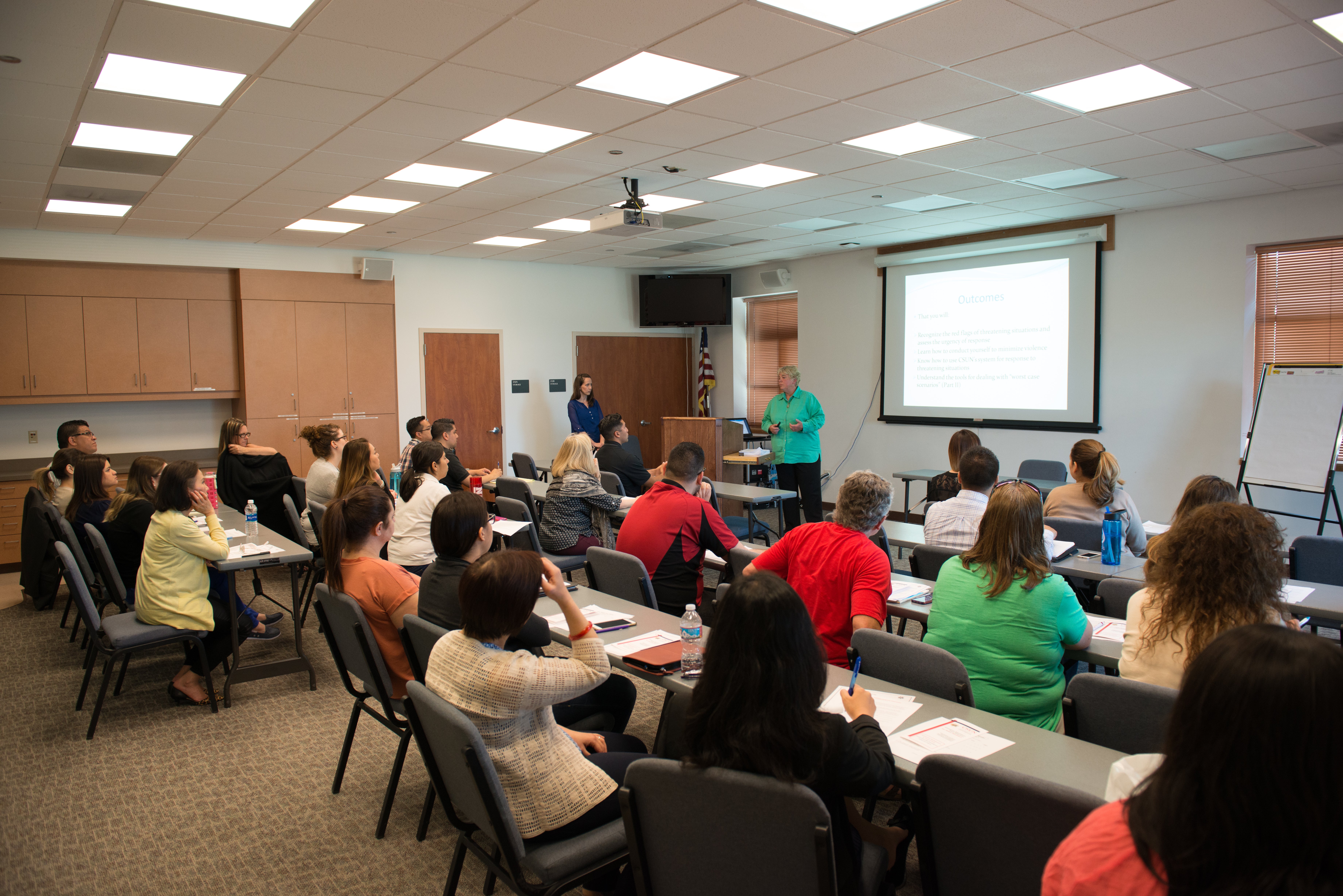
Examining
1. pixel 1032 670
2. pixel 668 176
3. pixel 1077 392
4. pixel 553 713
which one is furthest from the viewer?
pixel 1077 392

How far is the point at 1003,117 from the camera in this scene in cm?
441

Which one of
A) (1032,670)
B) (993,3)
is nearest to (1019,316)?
(993,3)

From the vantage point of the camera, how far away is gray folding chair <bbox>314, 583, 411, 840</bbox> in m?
2.80

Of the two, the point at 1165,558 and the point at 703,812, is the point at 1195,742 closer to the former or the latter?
the point at 703,812

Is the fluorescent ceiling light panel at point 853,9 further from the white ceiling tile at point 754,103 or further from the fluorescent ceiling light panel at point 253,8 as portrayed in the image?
the fluorescent ceiling light panel at point 253,8

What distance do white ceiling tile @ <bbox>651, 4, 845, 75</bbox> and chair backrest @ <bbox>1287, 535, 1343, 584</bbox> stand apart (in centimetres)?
317

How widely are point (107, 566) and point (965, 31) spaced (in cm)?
479

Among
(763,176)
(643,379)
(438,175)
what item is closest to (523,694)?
(438,175)

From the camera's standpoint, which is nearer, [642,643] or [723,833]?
[723,833]

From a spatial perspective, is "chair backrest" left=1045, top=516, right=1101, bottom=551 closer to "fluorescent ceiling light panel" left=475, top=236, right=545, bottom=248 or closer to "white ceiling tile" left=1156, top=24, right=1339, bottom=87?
"white ceiling tile" left=1156, top=24, right=1339, bottom=87

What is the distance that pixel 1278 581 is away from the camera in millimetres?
Result: 2020

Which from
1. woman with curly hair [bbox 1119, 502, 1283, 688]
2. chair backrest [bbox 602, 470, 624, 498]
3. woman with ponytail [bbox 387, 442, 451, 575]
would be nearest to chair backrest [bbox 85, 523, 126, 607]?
woman with ponytail [bbox 387, 442, 451, 575]

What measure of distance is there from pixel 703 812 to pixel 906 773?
21.8 inches

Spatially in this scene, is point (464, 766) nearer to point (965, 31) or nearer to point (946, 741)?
point (946, 741)
